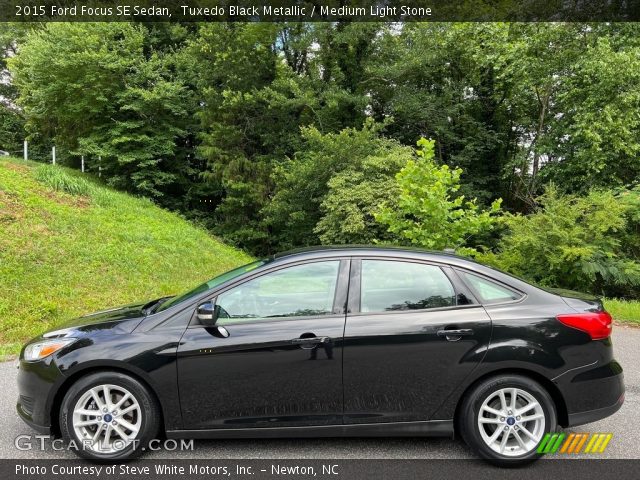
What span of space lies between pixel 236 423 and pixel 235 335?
0.61 meters

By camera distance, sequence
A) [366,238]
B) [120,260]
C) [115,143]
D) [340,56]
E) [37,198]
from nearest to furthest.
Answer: [120,260], [37,198], [366,238], [115,143], [340,56]

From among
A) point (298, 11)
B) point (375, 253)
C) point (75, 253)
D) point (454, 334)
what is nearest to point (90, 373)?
point (375, 253)

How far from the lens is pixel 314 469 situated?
3117mm

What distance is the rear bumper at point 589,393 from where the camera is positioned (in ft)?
10.5

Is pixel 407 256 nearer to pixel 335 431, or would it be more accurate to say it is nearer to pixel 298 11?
pixel 335 431

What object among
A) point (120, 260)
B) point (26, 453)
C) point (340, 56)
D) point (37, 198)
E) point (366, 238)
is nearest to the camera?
point (26, 453)

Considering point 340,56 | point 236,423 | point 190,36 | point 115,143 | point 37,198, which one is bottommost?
point 236,423

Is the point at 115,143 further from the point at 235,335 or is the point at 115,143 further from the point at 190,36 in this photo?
the point at 235,335

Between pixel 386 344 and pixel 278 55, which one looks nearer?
pixel 386 344

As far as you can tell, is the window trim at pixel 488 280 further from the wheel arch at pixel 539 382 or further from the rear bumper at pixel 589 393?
the rear bumper at pixel 589 393

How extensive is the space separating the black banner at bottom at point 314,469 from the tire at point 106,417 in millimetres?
105

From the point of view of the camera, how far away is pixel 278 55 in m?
20.9

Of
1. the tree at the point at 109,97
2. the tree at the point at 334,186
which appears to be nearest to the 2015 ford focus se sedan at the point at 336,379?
the tree at the point at 334,186

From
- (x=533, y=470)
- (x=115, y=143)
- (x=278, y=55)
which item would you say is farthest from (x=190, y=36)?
(x=533, y=470)
